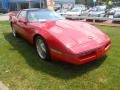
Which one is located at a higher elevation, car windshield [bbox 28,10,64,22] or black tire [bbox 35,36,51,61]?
car windshield [bbox 28,10,64,22]

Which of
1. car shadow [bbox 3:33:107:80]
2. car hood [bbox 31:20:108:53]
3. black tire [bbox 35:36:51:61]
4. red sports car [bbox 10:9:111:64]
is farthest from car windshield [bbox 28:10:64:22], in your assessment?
car shadow [bbox 3:33:107:80]

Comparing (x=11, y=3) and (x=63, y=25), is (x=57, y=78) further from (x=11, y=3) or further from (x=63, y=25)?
(x=11, y=3)

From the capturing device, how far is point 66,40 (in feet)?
15.9

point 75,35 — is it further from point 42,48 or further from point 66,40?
point 42,48

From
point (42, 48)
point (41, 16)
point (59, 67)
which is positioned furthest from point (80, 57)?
point (41, 16)

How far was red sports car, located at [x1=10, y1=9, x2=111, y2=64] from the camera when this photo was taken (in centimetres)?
459

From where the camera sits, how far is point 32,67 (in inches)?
205

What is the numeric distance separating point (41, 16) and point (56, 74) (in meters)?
2.42

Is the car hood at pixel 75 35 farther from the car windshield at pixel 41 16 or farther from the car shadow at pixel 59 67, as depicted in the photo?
the car windshield at pixel 41 16

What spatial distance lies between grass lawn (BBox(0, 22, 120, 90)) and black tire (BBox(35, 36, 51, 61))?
14 centimetres

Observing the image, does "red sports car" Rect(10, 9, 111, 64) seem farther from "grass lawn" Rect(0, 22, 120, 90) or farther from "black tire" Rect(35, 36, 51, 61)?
"grass lawn" Rect(0, 22, 120, 90)

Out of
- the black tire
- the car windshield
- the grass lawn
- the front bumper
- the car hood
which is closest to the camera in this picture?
the grass lawn

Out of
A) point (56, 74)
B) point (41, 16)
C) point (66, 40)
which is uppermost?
point (41, 16)

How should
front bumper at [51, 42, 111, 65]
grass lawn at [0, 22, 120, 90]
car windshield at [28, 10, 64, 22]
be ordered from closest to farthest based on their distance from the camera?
grass lawn at [0, 22, 120, 90]
front bumper at [51, 42, 111, 65]
car windshield at [28, 10, 64, 22]
